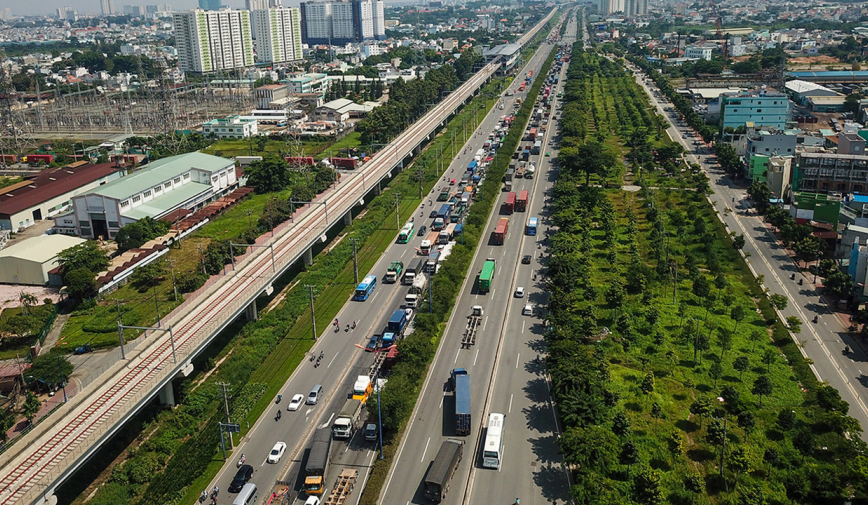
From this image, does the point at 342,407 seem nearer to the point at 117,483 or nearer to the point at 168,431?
the point at 168,431

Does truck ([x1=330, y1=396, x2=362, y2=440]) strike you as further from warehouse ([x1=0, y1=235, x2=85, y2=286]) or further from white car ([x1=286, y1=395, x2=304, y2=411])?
warehouse ([x1=0, y1=235, x2=85, y2=286])

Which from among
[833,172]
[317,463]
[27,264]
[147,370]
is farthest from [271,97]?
[317,463]

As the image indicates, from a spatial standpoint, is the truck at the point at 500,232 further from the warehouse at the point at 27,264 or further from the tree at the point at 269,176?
the warehouse at the point at 27,264

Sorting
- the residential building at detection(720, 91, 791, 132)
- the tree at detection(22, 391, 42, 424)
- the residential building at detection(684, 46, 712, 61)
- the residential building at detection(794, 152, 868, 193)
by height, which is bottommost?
the tree at detection(22, 391, 42, 424)

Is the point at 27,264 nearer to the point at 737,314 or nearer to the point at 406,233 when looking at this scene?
the point at 406,233

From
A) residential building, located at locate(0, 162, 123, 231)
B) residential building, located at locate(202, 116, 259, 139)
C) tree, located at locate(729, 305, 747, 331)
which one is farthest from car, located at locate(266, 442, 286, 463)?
residential building, located at locate(202, 116, 259, 139)
